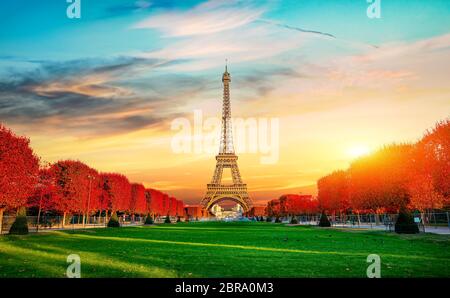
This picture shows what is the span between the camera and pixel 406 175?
45.1 meters

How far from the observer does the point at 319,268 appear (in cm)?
1227

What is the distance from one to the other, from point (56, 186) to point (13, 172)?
22363 mm

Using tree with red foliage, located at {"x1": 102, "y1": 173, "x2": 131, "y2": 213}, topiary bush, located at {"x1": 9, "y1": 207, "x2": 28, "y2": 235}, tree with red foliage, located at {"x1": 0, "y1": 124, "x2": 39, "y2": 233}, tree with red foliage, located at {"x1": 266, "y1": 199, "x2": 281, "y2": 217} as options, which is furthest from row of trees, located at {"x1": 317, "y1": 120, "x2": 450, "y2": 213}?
tree with red foliage, located at {"x1": 266, "y1": 199, "x2": 281, "y2": 217}

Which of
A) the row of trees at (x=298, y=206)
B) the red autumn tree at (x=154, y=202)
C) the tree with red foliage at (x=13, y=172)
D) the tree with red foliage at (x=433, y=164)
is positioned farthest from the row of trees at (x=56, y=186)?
the row of trees at (x=298, y=206)

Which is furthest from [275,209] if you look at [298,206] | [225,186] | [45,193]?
[45,193]

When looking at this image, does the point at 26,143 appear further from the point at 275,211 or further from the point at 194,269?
the point at 275,211

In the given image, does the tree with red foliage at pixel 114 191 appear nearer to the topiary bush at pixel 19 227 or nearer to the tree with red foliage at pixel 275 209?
the topiary bush at pixel 19 227

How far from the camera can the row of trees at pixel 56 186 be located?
116 feet

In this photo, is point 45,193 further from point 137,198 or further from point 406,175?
point 406,175

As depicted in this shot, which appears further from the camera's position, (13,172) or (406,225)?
(13,172)

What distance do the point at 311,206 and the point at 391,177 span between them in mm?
73445

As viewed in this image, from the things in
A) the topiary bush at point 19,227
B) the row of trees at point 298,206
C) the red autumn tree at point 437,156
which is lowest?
the topiary bush at point 19,227
